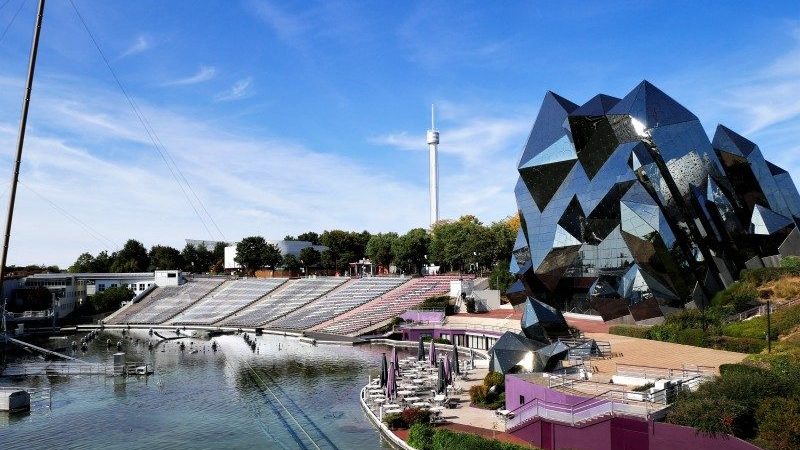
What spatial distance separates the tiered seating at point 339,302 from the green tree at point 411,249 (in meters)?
15.9

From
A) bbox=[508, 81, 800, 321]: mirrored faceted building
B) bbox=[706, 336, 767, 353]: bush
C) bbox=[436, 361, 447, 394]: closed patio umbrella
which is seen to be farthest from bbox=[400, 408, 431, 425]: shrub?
bbox=[508, 81, 800, 321]: mirrored faceted building

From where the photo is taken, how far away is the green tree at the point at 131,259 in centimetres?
13138

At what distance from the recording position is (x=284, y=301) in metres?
93.2

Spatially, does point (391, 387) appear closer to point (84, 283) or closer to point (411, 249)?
point (411, 249)

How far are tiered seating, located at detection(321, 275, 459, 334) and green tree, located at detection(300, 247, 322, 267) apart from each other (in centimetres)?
4427

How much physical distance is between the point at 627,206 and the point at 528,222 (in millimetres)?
11785

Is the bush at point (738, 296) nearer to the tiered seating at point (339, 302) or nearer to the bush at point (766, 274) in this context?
the bush at point (766, 274)

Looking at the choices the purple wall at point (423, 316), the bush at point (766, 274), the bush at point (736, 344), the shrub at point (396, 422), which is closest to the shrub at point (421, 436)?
the shrub at point (396, 422)

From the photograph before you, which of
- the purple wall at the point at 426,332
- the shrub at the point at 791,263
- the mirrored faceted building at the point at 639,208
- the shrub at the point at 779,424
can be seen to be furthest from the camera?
the purple wall at the point at 426,332

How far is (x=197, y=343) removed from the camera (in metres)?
70.8

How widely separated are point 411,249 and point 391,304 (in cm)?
3176

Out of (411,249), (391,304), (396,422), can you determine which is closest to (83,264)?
(411,249)

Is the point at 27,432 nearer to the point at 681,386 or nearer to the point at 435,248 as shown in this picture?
the point at 681,386

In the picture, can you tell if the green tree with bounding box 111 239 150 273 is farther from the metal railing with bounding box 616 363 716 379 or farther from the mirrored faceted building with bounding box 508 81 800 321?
the metal railing with bounding box 616 363 716 379
